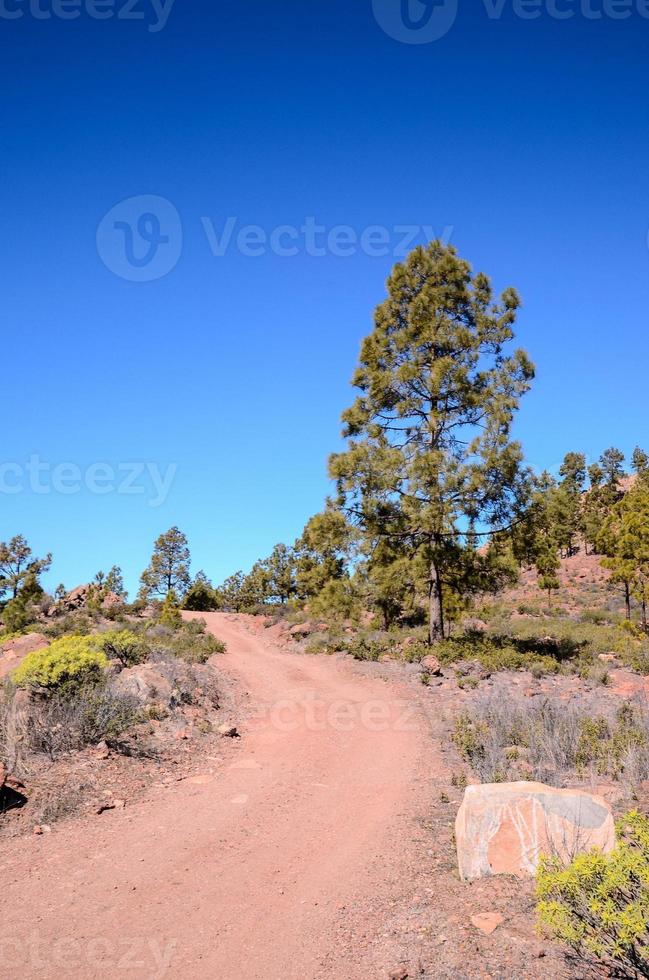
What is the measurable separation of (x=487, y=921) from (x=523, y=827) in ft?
2.80

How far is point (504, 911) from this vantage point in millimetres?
4484

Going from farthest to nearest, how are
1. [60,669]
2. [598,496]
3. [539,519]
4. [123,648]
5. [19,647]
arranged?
[598,496], [19,647], [539,519], [123,648], [60,669]

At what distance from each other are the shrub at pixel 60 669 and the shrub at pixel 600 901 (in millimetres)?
7938

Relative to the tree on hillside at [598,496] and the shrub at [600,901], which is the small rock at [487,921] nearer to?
the shrub at [600,901]

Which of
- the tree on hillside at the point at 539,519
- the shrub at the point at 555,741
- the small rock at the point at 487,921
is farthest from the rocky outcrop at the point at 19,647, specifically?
the small rock at the point at 487,921

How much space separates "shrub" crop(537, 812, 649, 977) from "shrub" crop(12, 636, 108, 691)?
7.94 m

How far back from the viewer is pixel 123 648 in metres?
14.8

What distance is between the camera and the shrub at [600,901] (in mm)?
3066

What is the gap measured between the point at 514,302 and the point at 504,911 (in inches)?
750

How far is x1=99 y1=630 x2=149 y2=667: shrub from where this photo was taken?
48.4 ft

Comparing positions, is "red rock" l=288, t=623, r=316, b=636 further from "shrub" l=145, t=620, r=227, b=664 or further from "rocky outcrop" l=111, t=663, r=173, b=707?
"rocky outcrop" l=111, t=663, r=173, b=707

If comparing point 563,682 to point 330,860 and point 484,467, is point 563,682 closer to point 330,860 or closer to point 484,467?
point 484,467

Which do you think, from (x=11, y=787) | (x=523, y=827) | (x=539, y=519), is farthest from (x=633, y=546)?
(x=11, y=787)

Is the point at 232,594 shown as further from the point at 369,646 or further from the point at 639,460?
the point at 639,460
